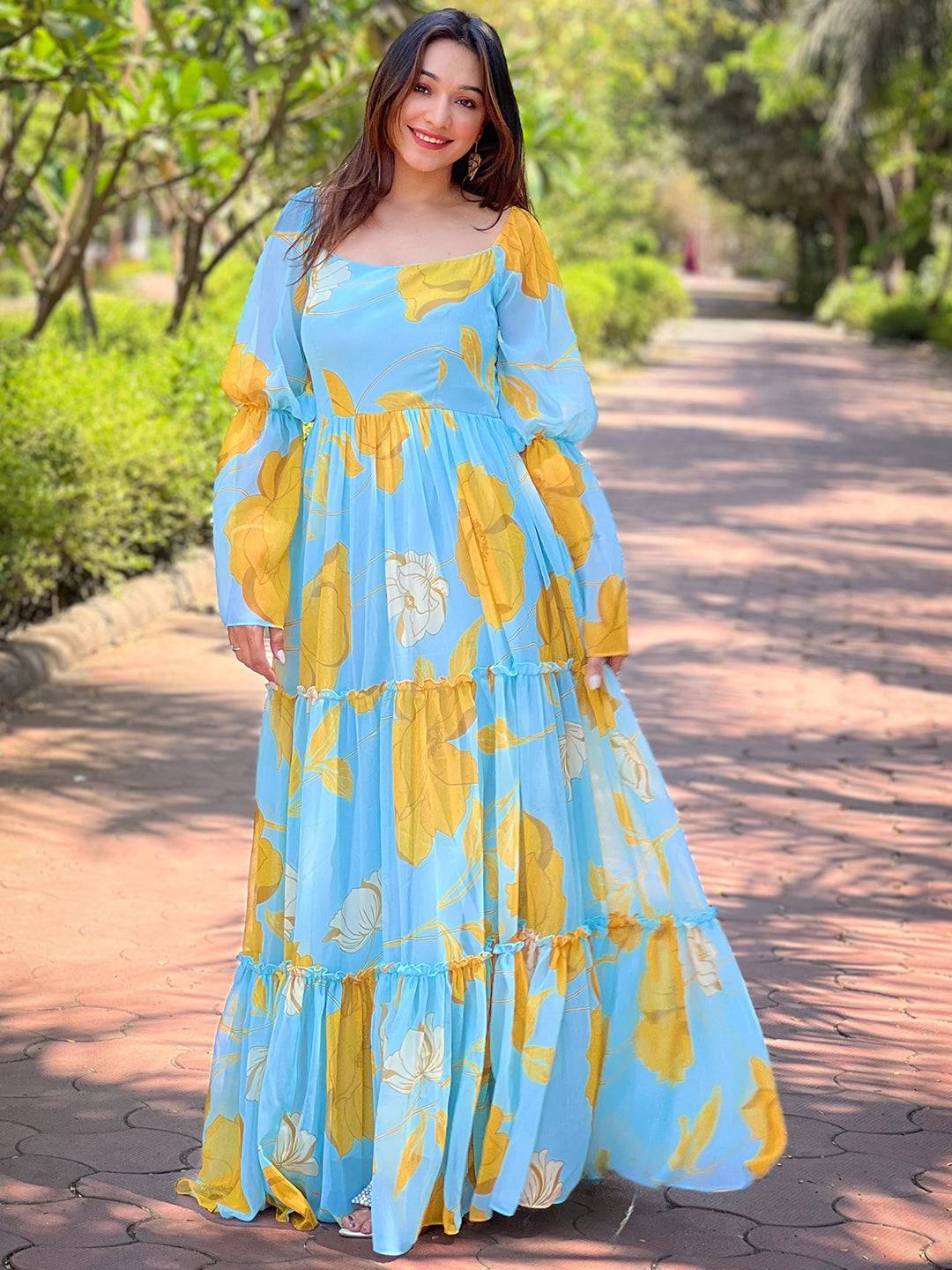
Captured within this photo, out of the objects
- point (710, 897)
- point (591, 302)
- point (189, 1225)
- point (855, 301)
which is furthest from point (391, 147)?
point (855, 301)

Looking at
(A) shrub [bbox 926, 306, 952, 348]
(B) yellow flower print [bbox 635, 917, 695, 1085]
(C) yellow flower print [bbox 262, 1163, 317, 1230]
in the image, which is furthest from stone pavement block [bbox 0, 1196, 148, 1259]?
(A) shrub [bbox 926, 306, 952, 348]

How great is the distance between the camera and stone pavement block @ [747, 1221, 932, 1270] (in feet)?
9.29

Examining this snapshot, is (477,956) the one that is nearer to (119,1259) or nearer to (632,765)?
(632,765)

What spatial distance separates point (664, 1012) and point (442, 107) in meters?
1.53

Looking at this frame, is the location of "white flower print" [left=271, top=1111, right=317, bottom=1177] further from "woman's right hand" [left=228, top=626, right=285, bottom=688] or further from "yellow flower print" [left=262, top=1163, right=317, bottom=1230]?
"woman's right hand" [left=228, top=626, right=285, bottom=688]

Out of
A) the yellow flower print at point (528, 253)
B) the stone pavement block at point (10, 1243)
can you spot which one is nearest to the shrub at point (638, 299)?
the yellow flower print at point (528, 253)

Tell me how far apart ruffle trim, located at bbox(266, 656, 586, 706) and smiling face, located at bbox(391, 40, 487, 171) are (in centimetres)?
83

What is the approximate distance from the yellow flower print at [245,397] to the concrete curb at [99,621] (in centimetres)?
388

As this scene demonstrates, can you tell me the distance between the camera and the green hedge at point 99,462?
7.07 m

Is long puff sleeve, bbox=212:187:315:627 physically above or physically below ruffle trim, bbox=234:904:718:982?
above

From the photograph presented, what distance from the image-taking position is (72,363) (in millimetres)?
8820

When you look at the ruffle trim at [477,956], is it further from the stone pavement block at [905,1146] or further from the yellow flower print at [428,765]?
the stone pavement block at [905,1146]

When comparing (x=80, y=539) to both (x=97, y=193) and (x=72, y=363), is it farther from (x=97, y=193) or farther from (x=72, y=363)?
(x=97, y=193)

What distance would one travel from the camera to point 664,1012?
2.93 metres
